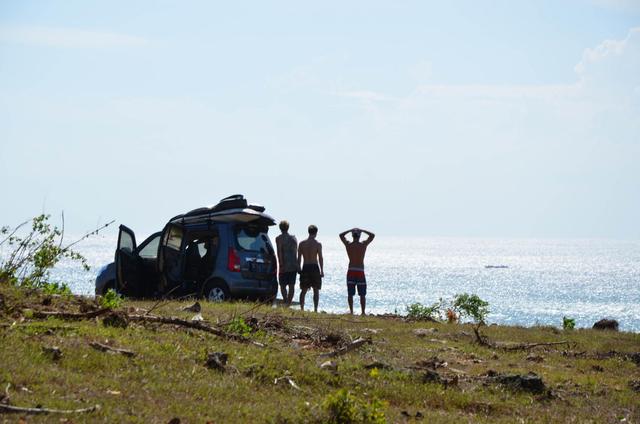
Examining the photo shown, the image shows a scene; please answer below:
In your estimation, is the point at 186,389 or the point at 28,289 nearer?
the point at 186,389

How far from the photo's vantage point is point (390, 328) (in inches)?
611

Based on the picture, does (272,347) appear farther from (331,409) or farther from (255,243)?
(255,243)

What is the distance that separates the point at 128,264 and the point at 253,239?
271 centimetres

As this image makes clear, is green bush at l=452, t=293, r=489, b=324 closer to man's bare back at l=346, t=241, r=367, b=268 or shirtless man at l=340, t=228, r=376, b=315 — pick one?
shirtless man at l=340, t=228, r=376, b=315

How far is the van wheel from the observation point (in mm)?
19203

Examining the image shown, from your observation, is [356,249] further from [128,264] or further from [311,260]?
[128,264]

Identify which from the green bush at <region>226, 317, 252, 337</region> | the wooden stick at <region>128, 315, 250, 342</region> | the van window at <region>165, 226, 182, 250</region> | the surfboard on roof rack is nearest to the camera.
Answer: the wooden stick at <region>128, 315, 250, 342</region>

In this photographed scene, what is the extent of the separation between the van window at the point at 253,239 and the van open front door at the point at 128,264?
2.27 m

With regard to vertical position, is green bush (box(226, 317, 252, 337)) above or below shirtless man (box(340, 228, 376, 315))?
below

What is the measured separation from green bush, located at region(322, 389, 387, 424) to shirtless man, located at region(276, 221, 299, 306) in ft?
39.1

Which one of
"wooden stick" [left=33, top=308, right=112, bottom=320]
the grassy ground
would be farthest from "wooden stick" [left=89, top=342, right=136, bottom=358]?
"wooden stick" [left=33, top=308, right=112, bottom=320]

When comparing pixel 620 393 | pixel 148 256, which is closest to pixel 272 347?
pixel 620 393

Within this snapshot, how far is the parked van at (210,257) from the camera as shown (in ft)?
62.8

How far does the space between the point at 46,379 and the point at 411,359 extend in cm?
528
